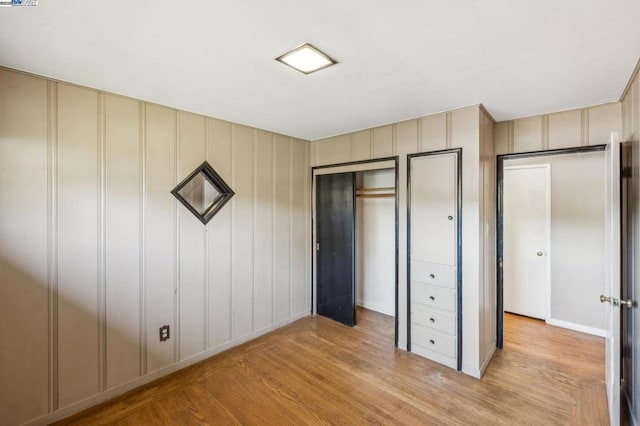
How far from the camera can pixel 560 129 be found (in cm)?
266

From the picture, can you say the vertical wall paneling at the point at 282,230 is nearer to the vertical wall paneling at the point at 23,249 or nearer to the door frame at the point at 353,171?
the door frame at the point at 353,171

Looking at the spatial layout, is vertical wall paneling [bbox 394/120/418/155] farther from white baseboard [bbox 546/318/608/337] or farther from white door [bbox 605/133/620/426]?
white baseboard [bbox 546/318/608/337]

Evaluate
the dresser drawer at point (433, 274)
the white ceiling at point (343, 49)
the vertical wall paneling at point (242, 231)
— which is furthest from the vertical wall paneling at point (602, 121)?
the vertical wall paneling at point (242, 231)

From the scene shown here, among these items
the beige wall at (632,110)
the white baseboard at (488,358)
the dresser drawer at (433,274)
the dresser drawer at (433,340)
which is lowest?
the white baseboard at (488,358)

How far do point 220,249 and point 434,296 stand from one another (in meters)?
2.23

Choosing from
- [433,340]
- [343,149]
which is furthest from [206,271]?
[433,340]

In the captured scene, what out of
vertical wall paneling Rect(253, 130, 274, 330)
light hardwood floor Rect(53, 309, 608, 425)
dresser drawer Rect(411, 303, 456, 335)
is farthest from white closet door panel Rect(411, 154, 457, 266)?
vertical wall paneling Rect(253, 130, 274, 330)

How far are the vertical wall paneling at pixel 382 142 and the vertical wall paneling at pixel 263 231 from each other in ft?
4.09

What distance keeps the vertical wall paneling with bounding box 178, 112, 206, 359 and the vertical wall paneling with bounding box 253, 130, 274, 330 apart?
2.14ft

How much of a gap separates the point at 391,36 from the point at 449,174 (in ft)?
5.16

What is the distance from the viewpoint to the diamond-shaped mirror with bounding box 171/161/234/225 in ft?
9.01

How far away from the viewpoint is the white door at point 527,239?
12.5 ft

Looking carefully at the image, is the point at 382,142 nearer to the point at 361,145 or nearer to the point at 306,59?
the point at 361,145

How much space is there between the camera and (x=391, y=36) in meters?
1.54
